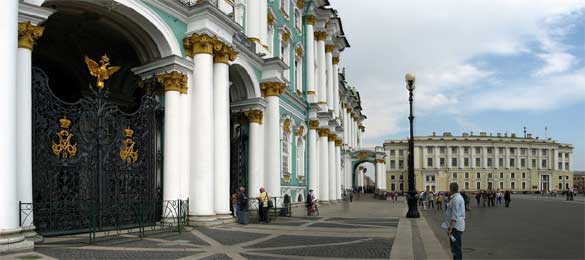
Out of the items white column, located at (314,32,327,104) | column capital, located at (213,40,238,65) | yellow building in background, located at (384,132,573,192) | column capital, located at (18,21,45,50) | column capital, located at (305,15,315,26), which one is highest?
column capital, located at (305,15,315,26)

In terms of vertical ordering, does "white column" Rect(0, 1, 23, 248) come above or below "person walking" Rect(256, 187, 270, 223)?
above

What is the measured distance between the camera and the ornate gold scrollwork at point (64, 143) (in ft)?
43.5

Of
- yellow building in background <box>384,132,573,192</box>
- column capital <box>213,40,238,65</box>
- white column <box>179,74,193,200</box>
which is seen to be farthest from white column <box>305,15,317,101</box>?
yellow building in background <box>384,132,573,192</box>

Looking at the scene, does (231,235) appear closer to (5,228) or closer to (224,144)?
(224,144)

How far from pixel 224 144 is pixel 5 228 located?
8.89 m

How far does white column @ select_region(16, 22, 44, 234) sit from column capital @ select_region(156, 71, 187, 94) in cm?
531

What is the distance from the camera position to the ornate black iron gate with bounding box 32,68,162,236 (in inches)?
512

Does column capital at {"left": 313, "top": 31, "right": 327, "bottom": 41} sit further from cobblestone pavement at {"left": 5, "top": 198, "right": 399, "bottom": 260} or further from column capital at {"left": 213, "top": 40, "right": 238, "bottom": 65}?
cobblestone pavement at {"left": 5, "top": 198, "right": 399, "bottom": 260}

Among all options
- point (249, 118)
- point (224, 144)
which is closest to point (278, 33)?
point (249, 118)

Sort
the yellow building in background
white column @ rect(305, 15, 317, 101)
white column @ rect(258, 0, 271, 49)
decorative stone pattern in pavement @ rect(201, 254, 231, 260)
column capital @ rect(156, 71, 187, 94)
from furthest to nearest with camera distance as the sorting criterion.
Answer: the yellow building in background < white column @ rect(305, 15, 317, 101) < white column @ rect(258, 0, 271, 49) < column capital @ rect(156, 71, 187, 94) < decorative stone pattern in pavement @ rect(201, 254, 231, 260)

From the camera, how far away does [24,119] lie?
1162cm

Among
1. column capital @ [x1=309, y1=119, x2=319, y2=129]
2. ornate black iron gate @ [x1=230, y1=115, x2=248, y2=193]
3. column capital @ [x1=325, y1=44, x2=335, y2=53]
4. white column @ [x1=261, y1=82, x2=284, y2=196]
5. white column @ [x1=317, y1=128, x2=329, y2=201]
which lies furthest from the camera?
column capital @ [x1=325, y1=44, x2=335, y2=53]

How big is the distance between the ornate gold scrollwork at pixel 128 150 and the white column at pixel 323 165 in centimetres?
2171

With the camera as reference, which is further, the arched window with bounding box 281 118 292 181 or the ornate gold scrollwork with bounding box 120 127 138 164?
the arched window with bounding box 281 118 292 181
